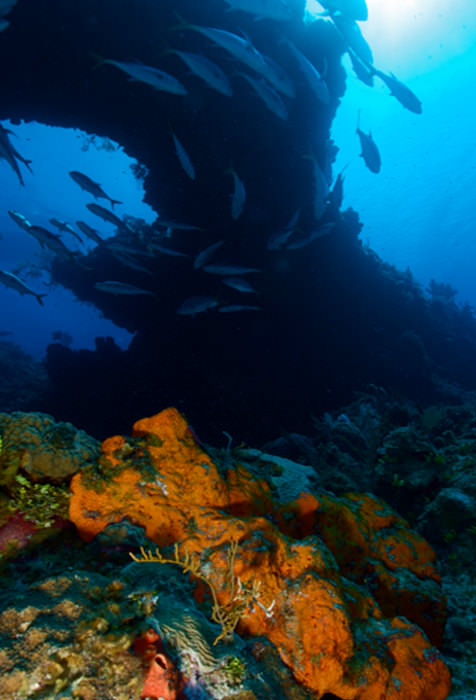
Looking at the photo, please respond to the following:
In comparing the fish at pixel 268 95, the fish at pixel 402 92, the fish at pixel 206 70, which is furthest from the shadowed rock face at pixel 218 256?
the fish at pixel 206 70

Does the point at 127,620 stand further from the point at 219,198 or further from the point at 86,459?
the point at 219,198

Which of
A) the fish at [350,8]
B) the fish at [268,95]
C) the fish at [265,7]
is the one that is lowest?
the fish at [268,95]

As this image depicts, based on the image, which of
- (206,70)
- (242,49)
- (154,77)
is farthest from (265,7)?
(154,77)

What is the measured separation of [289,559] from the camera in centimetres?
200

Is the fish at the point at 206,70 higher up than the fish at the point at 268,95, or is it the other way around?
the fish at the point at 268,95

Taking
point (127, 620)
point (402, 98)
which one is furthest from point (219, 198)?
point (127, 620)

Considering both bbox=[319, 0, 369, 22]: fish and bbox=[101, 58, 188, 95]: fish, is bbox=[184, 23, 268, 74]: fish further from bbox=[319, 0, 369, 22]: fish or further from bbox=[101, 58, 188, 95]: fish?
bbox=[319, 0, 369, 22]: fish

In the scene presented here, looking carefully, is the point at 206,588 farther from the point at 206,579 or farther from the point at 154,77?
the point at 154,77

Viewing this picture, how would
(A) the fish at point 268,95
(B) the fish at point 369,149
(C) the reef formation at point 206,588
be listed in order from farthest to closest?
(B) the fish at point 369,149 → (A) the fish at point 268,95 → (C) the reef formation at point 206,588

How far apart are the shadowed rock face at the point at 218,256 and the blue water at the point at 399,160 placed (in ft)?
13.4

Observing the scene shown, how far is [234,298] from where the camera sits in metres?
9.13

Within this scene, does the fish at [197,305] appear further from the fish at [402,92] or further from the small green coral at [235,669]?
the small green coral at [235,669]

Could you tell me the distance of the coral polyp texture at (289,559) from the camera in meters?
1.70

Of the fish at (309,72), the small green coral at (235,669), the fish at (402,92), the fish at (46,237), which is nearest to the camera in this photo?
the small green coral at (235,669)
